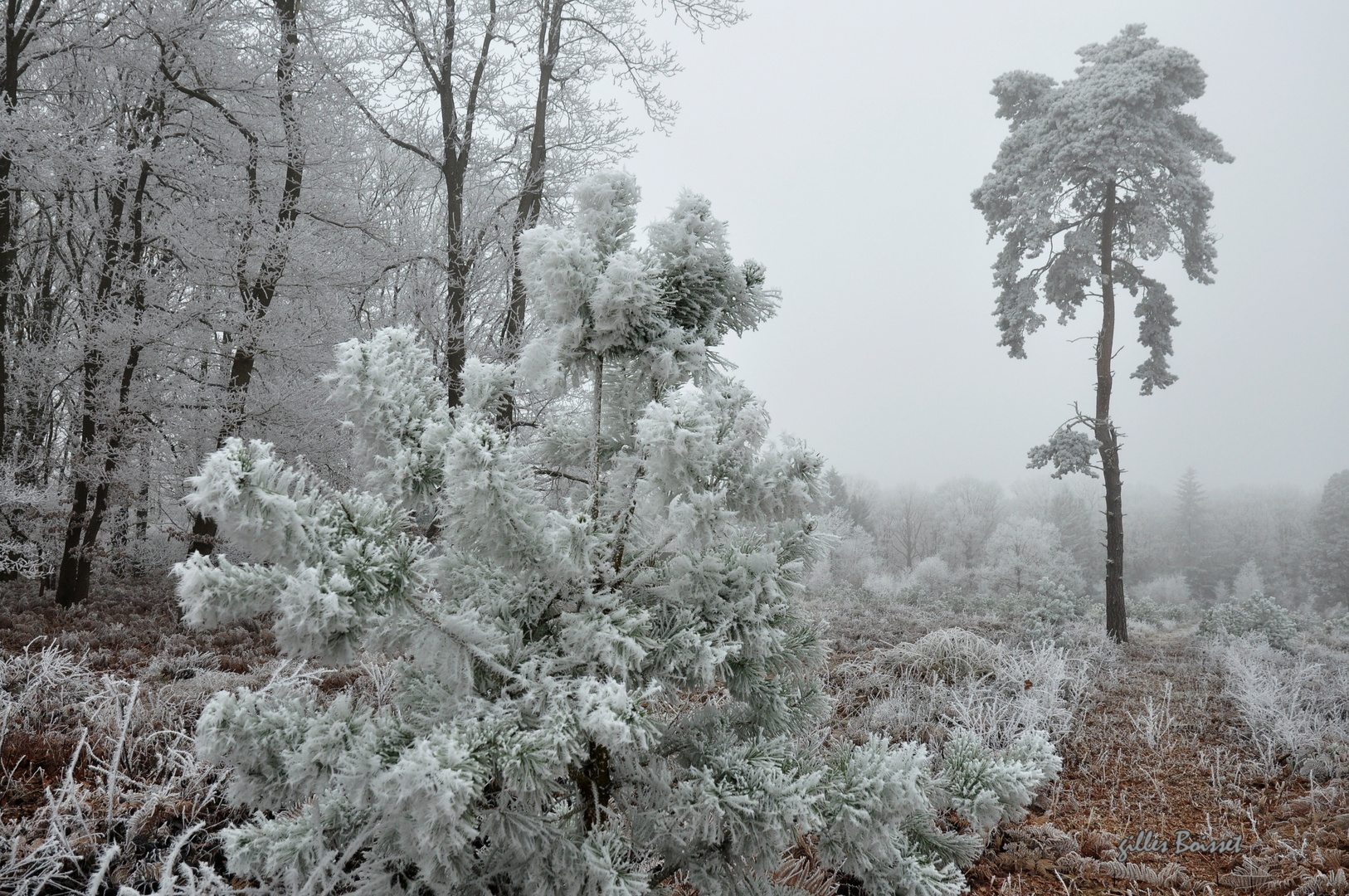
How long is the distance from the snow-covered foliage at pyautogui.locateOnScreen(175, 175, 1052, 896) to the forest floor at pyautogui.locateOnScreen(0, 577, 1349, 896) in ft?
4.54

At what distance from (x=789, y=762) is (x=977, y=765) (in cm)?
58

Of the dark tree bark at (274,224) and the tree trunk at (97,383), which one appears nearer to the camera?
the dark tree bark at (274,224)

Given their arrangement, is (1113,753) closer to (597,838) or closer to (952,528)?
(597,838)

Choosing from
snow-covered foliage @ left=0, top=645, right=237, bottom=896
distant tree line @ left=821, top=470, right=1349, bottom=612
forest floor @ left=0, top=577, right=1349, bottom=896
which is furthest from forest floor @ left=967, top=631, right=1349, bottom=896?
distant tree line @ left=821, top=470, right=1349, bottom=612

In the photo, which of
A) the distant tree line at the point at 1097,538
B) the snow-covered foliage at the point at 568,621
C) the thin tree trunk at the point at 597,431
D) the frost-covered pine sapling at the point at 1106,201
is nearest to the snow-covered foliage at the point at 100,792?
the snow-covered foliage at the point at 568,621

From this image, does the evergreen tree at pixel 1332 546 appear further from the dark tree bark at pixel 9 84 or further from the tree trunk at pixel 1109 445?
the dark tree bark at pixel 9 84

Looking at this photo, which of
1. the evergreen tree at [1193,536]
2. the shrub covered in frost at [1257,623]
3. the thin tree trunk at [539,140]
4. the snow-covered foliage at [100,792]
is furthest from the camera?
the evergreen tree at [1193,536]

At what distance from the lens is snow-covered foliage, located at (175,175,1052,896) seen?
1.42 meters

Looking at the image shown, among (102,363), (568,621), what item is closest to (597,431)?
(568,621)

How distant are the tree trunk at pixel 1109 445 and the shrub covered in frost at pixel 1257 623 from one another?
47.4 inches

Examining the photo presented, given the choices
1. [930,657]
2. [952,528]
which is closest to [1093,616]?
[930,657]

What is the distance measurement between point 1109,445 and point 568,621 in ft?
33.0

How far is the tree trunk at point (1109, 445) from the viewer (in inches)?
373

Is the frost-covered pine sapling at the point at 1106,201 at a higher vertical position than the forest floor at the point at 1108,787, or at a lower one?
higher
